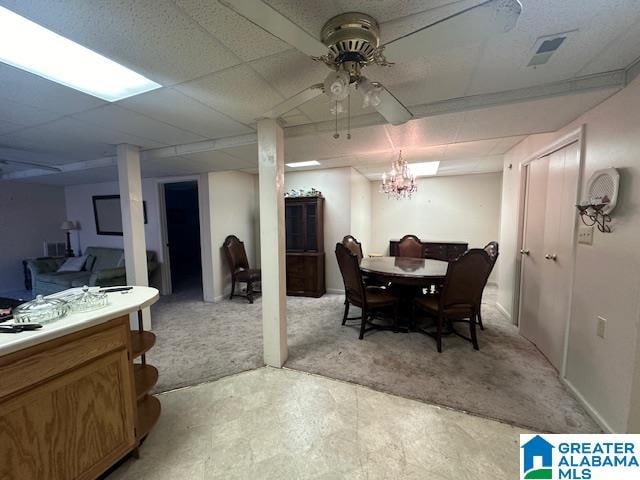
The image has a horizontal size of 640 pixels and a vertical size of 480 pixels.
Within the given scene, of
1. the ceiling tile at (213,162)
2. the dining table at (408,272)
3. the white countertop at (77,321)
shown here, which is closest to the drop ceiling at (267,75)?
the ceiling tile at (213,162)

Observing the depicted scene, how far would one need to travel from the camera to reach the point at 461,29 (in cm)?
91

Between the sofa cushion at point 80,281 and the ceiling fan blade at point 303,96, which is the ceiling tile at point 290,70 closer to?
the ceiling fan blade at point 303,96

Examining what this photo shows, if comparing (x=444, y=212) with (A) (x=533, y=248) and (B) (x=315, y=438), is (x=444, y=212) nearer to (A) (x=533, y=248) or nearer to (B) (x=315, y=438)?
(A) (x=533, y=248)

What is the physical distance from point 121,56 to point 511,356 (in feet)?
12.0

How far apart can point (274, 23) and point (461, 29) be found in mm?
671

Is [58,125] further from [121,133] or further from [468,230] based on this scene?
[468,230]

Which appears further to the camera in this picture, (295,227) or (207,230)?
(295,227)

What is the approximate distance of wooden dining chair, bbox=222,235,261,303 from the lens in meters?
4.04

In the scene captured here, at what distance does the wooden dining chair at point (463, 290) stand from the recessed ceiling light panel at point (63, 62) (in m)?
2.78

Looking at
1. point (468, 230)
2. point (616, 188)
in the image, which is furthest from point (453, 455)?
point (468, 230)

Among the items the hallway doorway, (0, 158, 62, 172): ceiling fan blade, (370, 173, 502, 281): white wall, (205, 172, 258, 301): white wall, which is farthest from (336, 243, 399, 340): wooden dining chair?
the hallway doorway

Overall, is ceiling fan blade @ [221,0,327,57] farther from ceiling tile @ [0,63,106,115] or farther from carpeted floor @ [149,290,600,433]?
carpeted floor @ [149,290,600,433]

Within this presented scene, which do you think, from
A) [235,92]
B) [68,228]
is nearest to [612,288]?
[235,92]

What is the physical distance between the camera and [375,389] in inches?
76.2
